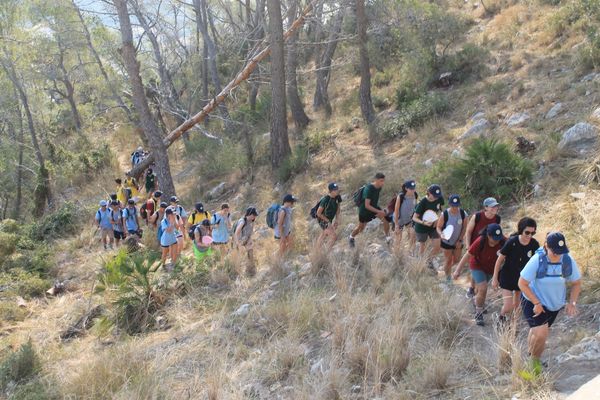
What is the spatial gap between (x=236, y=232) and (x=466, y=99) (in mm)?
7679

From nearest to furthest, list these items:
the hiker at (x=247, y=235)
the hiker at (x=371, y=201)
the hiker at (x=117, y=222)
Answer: the hiker at (x=371, y=201)
the hiker at (x=247, y=235)
the hiker at (x=117, y=222)

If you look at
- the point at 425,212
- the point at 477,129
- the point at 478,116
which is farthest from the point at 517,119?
the point at 425,212

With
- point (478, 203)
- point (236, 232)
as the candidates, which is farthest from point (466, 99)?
point (236, 232)

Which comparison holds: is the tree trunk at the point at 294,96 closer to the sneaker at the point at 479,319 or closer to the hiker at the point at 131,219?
the hiker at the point at 131,219

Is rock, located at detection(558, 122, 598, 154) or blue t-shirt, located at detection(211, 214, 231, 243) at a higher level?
rock, located at detection(558, 122, 598, 154)

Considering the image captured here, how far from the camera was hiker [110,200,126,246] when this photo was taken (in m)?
11.0

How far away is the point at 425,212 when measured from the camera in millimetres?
6805

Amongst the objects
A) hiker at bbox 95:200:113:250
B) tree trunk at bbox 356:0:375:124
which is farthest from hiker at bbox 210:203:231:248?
tree trunk at bbox 356:0:375:124

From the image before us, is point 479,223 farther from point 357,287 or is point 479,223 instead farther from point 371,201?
point 371,201

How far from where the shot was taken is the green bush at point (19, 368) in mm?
5746

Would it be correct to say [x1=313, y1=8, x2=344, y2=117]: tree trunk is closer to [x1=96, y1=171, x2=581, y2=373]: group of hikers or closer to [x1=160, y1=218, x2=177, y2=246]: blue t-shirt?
[x1=96, y1=171, x2=581, y2=373]: group of hikers

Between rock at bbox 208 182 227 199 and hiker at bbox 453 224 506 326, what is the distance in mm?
9913

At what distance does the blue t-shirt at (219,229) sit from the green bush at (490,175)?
390 cm

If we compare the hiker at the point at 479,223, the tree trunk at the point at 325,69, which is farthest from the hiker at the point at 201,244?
the tree trunk at the point at 325,69
